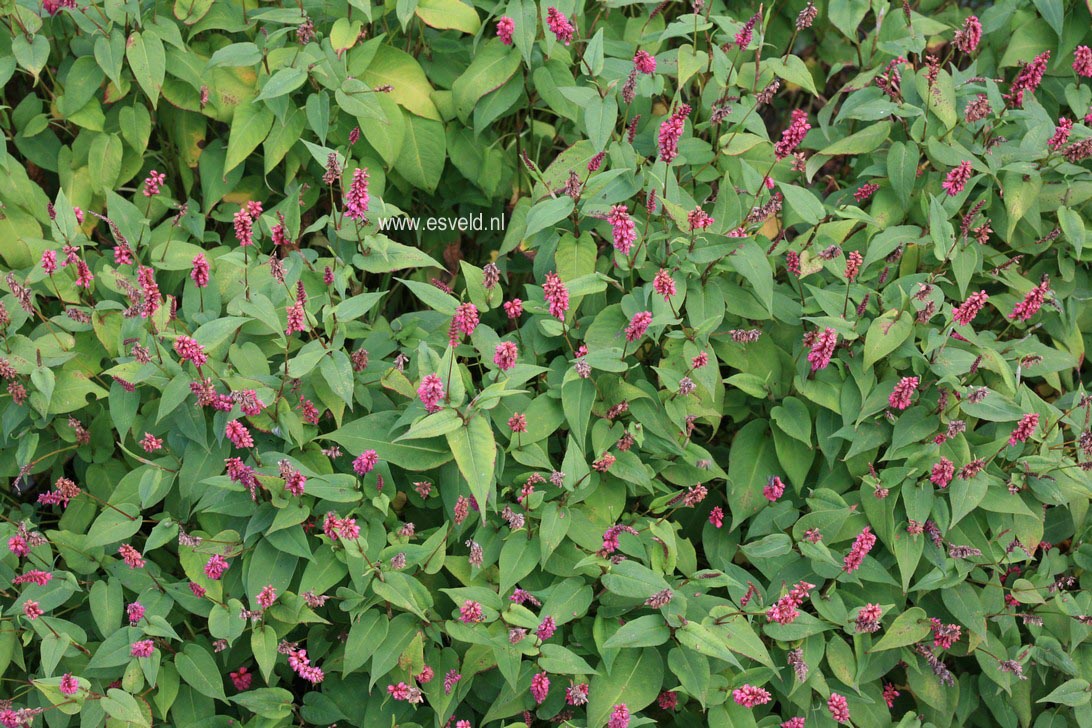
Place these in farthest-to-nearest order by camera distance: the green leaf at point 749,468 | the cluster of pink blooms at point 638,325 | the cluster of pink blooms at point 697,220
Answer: the green leaf at point 749,468 < the cluster of pink blooms at point 697,220 < the cluster of pink blooms at point 638,325

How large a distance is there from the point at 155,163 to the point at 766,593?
229 centimetres

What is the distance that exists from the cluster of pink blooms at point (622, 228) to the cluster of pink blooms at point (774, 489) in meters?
0.72

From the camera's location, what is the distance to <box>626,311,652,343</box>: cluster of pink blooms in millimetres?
2475

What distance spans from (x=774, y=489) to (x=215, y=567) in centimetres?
141

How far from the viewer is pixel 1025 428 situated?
2.56 meters

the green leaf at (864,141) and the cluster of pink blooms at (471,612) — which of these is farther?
the green leaf at (864,141)

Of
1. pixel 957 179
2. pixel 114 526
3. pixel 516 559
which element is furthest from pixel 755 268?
pixel 114 526

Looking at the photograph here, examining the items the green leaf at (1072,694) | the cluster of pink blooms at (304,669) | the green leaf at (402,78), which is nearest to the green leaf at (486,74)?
the green leaf at (402,78)

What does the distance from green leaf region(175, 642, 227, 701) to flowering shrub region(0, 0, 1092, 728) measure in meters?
0.01

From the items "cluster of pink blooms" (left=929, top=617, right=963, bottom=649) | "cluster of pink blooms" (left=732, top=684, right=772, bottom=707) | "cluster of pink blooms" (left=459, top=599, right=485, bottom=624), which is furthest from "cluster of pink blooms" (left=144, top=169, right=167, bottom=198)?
"cluster of pink blooms" (left=929, top=617, right=963, bottom=649)

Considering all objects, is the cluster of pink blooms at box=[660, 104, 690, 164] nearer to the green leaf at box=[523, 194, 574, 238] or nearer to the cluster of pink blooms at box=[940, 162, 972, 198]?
the green leaf at box=[523, 194, 574, 238]

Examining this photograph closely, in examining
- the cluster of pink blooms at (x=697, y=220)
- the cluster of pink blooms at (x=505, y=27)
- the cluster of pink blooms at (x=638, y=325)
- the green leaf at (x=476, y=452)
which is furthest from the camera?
the cluster of pink blooms at (x=505, y=27)

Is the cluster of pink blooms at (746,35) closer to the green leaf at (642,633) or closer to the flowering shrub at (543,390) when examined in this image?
the flowering shrub at (543,390)

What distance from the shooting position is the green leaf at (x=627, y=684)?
247 centimetres
